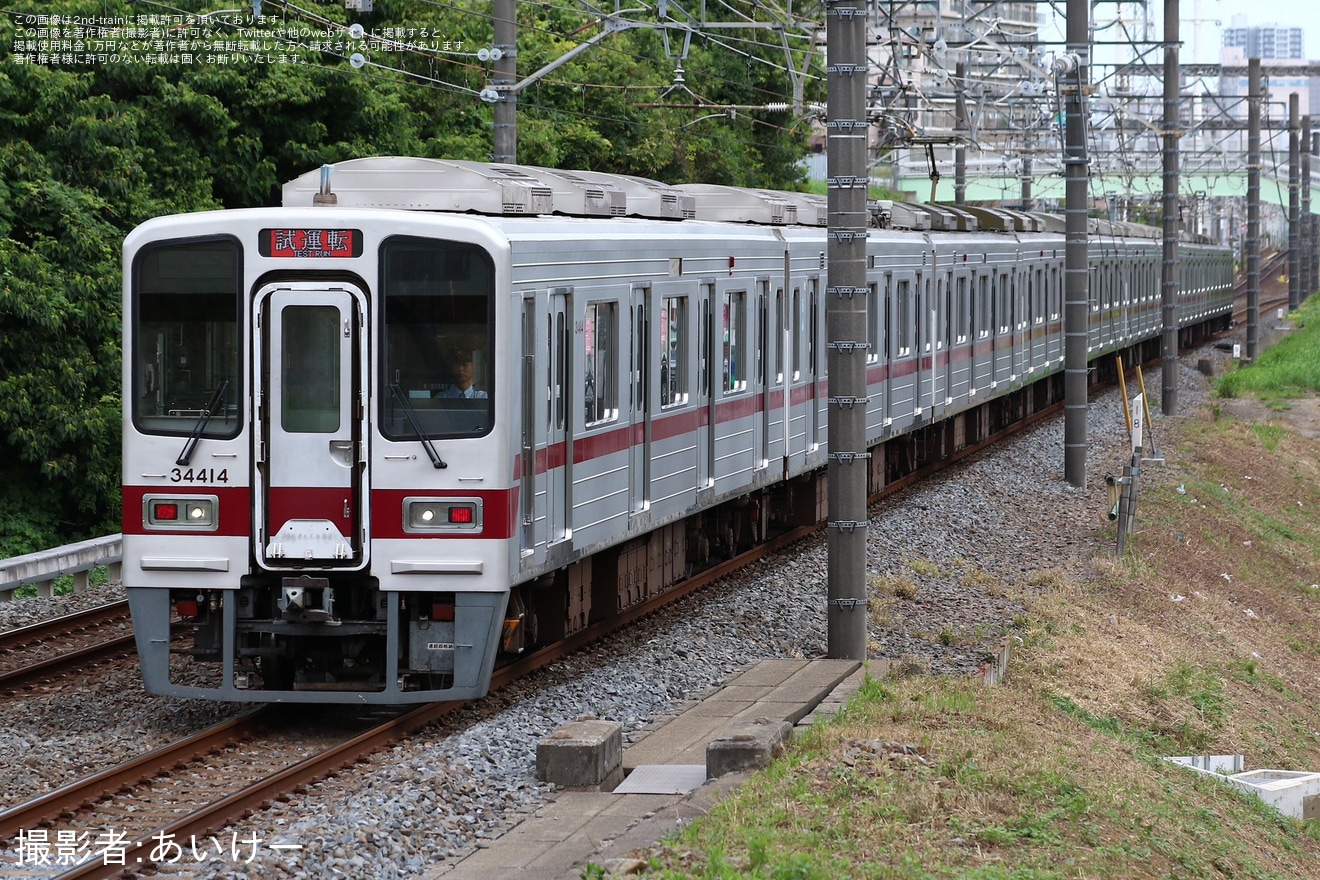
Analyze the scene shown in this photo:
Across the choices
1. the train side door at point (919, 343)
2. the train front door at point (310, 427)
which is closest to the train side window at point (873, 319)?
the train side door at point (919, 343)

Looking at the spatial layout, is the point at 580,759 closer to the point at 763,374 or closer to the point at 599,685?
the point at 599,685

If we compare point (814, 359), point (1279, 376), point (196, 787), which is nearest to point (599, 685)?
point (196, 787)

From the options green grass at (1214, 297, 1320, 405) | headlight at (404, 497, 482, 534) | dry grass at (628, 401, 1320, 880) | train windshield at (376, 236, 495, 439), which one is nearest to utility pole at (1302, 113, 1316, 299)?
green grass at (1214, 297, 1320, 405)

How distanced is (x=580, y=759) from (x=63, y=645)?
4826 mm

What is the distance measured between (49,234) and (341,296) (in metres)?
10.1

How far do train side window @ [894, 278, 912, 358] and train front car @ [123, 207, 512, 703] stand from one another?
10.6 m

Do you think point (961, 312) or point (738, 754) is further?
point (961, 312)

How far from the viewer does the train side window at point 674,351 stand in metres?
12.3

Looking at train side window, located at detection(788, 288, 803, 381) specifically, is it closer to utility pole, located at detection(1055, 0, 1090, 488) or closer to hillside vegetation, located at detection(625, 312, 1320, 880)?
hillside vegetation, located at detection(625, 312, 1320, 880)

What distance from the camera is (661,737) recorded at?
9141 mm

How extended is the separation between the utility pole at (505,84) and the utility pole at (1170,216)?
1436 centimetres

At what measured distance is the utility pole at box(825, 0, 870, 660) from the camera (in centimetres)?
1072

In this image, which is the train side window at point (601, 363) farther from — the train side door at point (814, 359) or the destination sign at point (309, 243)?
the train side door at point (814, 359)

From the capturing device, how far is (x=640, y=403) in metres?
11.9
